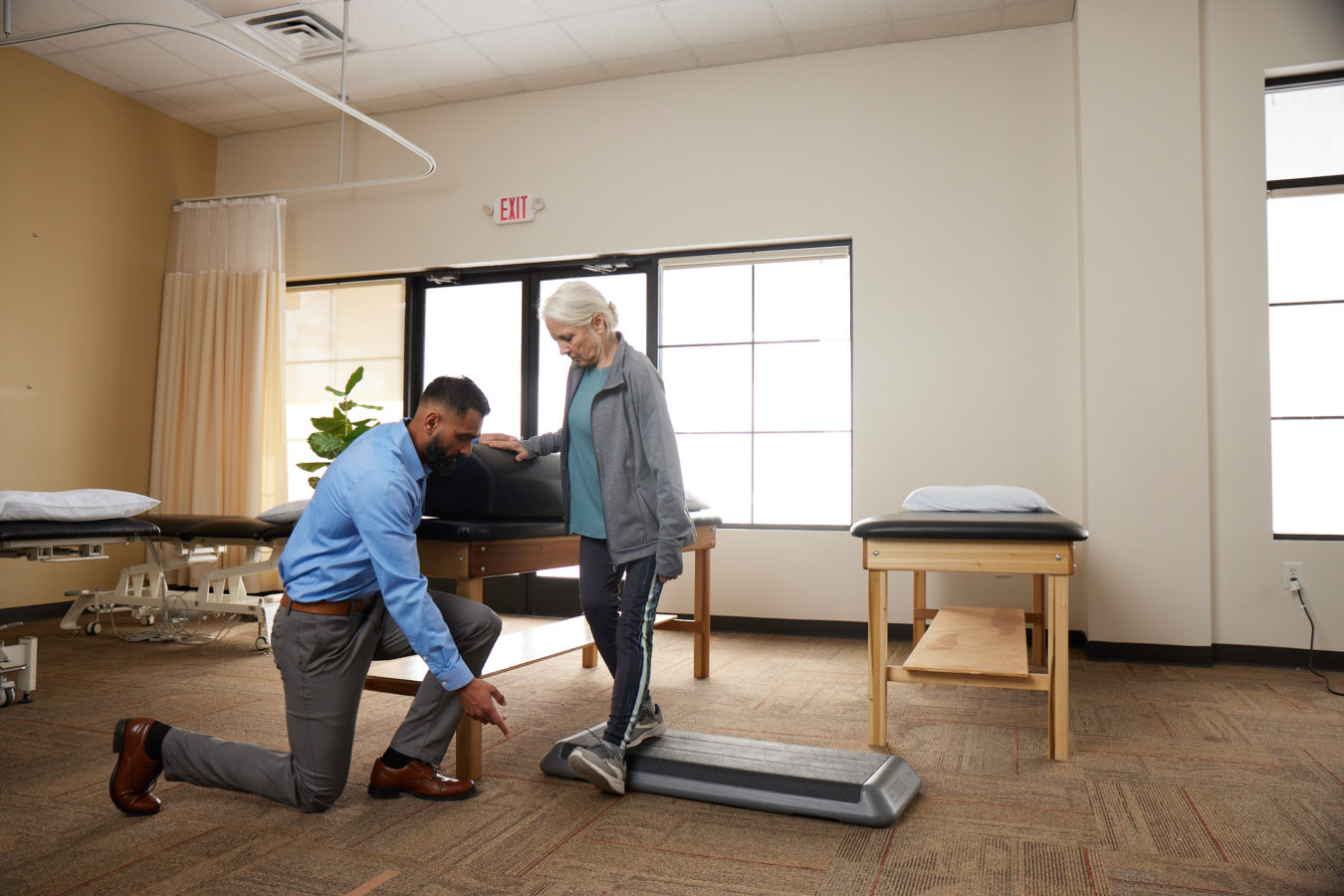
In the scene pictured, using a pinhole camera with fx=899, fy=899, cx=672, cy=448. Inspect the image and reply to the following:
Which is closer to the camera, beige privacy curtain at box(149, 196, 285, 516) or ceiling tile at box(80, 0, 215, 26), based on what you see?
ceiling tile at box(80, 0, 215, 26)

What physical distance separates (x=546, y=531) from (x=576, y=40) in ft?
10.0

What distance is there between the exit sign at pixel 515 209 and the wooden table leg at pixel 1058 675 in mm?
3621

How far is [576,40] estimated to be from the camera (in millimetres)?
4566

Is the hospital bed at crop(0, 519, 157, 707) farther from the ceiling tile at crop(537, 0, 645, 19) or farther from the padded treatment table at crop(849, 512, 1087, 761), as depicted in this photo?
the ceiling tile at crop(537, 0, 645, 19)

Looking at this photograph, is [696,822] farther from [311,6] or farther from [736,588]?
[311,6]

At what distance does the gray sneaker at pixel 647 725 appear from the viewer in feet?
7.59

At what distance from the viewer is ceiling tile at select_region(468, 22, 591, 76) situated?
448 cm

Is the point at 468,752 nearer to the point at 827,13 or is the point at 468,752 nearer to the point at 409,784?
the point at 409,784

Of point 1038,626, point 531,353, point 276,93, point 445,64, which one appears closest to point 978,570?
point 1038,626

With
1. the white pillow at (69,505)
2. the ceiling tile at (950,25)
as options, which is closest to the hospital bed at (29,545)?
the white pillow at (69,505)

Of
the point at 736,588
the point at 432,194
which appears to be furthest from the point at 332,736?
the point at 432,194

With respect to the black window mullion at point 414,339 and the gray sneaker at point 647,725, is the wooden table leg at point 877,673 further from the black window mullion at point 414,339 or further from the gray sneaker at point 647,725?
the black window mullion at point 414,339

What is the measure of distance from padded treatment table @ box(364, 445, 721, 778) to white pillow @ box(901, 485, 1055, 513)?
0.95 meters

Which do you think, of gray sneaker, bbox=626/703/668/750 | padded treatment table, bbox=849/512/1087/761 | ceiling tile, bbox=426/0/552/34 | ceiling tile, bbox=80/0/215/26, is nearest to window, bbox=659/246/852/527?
ceiling tile, bbox=426/0/552/34
